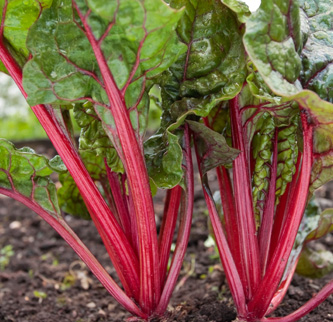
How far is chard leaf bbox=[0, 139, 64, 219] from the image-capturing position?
1631 mm

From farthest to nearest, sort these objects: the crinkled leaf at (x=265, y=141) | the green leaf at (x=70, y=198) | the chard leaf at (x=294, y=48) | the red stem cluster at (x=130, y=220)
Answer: the green leaf at (x=70, y=198) < the crinkled leaf at (x=265, y=141) < the red stem cluster at (x=130, y=220) < the chard leaf at (x=294, y=48)

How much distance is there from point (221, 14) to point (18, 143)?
4.10m

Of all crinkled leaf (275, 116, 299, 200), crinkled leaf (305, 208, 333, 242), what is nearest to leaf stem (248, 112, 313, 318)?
crinkled leaf (275, 116, 299, 200)

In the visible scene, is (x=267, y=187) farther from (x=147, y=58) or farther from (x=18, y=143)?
(x=18, y=143)

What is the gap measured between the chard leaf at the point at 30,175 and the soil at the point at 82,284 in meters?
0.61

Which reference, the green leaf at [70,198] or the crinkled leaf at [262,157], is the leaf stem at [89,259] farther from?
the crinkled leaf at [262,157]

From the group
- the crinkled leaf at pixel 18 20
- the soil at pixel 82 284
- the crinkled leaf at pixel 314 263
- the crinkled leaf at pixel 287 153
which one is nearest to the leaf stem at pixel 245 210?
the crinkled leaf at pixel 287 153

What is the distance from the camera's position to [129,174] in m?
1.44

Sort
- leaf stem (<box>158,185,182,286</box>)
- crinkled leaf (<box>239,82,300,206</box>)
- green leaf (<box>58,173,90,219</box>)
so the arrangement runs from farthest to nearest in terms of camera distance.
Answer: green leaf (<box>58,173,90,219</box>) < leaf stem (<box>158,185,182,286</box>) < crinkled leaf (<box>239,82,300,206</box>)

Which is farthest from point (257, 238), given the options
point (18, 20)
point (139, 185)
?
point (18, 20)

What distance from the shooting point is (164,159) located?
1493 mm

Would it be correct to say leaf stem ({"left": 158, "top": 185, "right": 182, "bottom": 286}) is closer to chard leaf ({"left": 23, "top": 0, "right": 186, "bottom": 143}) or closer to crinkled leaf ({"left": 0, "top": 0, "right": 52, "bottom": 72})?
chard leaf ({"left": 23, "top": 0, "right": 186, "bottom": 143})

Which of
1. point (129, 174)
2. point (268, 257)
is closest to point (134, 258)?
point (129, 174)

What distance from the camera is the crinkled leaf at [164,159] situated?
144 centimetres
